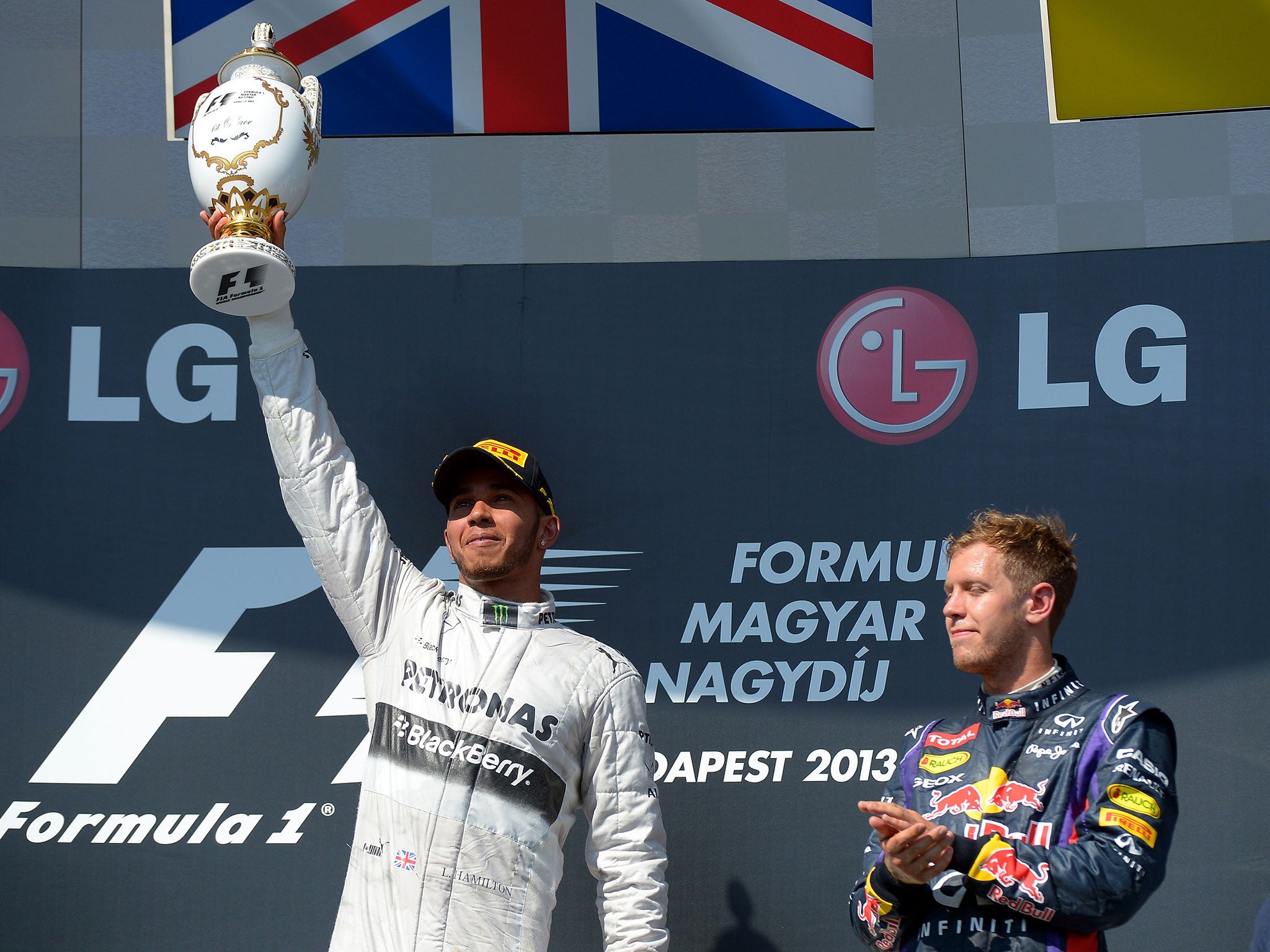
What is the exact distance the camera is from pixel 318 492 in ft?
6.93

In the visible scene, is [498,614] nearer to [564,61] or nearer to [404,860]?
[404,860]

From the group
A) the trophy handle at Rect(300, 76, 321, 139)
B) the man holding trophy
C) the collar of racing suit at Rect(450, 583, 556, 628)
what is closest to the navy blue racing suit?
the man holding trophy

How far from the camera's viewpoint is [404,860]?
6.48ft

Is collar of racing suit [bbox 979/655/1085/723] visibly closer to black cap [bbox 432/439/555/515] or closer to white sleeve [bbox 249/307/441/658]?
black cap [bbox 432/439/555/515]

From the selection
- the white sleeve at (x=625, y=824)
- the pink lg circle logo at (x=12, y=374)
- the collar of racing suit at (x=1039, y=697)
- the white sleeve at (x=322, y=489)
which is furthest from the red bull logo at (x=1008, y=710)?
the pink lg circle logo at (x=12, y=374)

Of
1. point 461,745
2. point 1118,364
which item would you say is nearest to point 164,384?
point 461,745

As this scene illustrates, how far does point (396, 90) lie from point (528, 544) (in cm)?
140

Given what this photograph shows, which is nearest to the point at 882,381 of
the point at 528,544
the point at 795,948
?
the point at 528,544

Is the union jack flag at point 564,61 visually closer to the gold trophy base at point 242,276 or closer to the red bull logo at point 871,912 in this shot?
the gold trophy base at point 242,276

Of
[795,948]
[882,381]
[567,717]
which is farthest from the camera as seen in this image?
[882,381]

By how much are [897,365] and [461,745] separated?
1.46 metres

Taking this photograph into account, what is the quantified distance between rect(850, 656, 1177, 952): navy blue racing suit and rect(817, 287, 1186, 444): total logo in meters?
1.18

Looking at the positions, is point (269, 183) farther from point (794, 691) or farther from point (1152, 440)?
point (1152, 440)

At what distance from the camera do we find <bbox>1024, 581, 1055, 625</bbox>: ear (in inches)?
71.3
